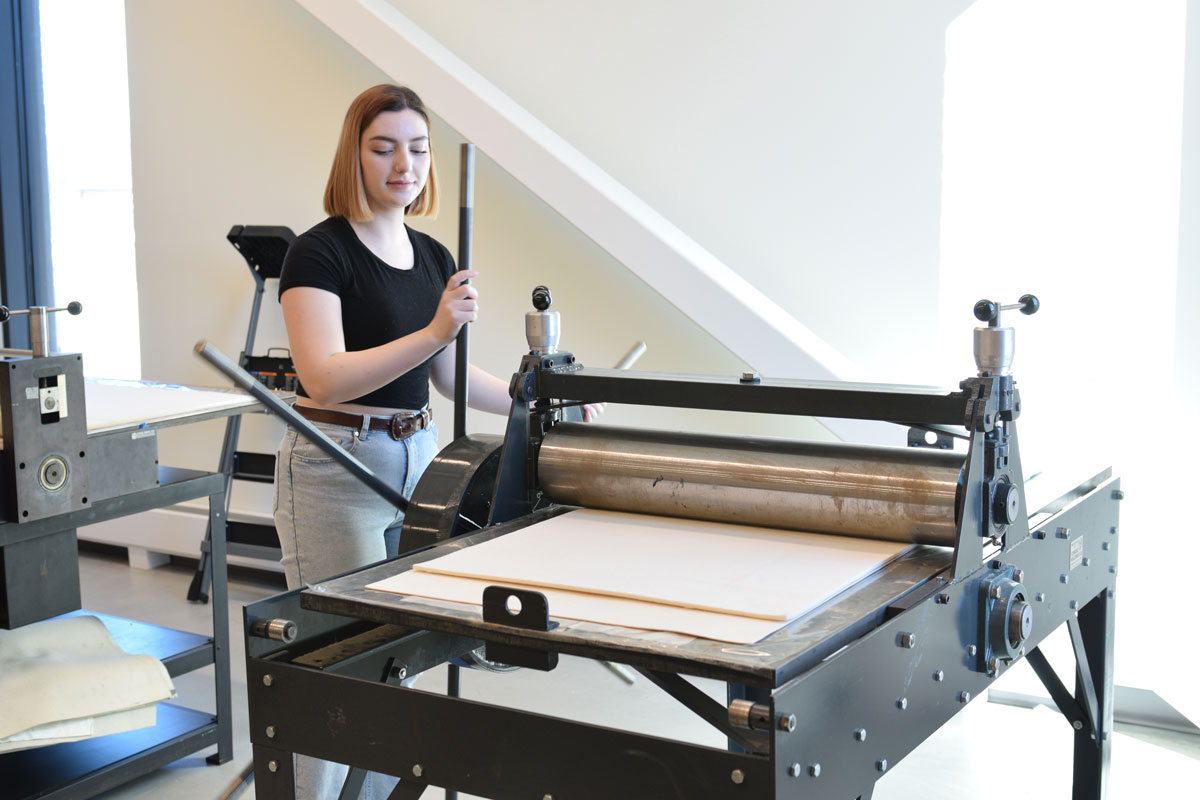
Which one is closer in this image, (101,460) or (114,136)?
(101,460)

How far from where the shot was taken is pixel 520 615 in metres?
0.92

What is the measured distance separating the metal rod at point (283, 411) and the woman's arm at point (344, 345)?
0.21 m

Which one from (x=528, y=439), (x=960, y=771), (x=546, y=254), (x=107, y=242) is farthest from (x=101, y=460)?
(x=107, y=242)

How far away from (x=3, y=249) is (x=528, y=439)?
364 centimetres

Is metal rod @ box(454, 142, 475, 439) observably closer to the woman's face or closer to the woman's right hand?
the woman's right hand

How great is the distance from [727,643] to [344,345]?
105cm

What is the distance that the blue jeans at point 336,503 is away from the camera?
1771mm

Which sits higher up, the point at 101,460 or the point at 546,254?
the point at 546,254

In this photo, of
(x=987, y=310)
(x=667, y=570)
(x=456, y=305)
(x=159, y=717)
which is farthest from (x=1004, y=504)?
(x=159, y=717)

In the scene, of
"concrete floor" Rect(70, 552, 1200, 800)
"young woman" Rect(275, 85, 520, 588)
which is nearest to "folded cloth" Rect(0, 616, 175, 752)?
"concrete floor" Rect(70, 552, 1200, 800)

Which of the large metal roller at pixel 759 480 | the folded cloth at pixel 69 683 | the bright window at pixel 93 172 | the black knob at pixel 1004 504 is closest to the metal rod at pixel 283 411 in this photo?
the large metal roller at pixel 759 480

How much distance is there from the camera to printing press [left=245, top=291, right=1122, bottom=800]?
34.4 inches

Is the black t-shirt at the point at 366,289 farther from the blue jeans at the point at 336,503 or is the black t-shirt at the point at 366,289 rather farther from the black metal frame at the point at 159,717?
the black metal frame at the point at 159,717

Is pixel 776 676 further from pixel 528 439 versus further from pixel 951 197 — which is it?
pixel 951 197
